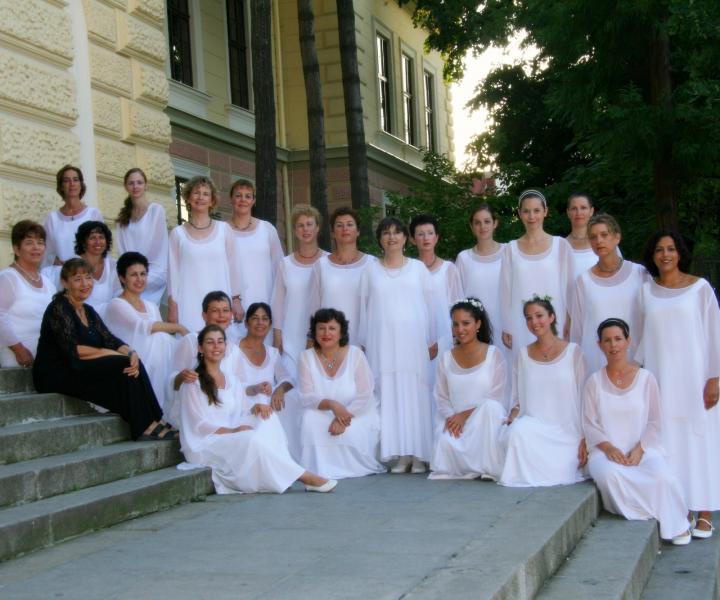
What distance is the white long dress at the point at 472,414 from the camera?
797 cm

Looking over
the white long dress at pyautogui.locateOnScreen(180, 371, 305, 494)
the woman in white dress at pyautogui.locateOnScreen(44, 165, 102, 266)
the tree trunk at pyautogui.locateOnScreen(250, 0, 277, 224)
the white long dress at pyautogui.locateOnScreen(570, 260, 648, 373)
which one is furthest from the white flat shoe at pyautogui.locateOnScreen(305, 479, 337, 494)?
the tree trunk at pyautogui.locateOnScreen(250, 0, 277, 224)

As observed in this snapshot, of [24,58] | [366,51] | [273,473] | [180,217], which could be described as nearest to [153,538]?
[273,473]

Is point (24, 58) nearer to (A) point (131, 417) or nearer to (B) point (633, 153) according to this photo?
(A) point (131, 417)

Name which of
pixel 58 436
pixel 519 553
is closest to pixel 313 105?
pixel 58 436

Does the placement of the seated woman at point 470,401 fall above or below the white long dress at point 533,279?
below

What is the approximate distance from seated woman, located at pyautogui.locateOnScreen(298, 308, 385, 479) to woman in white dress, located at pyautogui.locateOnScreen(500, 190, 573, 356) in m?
1.24

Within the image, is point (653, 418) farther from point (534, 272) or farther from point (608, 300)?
point (534, 272)

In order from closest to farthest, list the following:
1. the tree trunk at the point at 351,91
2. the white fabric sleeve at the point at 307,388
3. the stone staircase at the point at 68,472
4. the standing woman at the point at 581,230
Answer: the stone staircase at the point at 68,472 → the white fabric sleeve at the point at 307,388 → the standing woman at the point at 581,230 → the tree trunk at the point at 351,91

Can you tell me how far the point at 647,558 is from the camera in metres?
6.57

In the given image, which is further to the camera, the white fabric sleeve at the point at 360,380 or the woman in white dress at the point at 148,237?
the woman in white dress at the point at 148,237

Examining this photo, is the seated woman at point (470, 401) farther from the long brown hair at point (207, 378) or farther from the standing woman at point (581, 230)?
the long brown hair at point (207, 378)

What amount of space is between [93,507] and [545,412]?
3.36 metres

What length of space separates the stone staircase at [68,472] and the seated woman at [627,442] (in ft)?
8.59

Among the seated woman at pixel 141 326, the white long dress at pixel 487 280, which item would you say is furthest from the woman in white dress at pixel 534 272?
the seated woman at pixel 141 326
